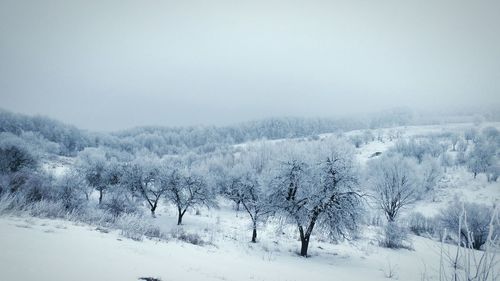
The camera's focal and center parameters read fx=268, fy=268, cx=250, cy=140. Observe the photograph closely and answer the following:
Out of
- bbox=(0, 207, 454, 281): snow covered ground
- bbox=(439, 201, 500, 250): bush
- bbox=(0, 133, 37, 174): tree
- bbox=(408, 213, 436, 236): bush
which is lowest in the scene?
bbox=(408, 213, 436, 236): bush

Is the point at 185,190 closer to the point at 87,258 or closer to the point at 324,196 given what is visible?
the point at 324,196

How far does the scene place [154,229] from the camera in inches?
620

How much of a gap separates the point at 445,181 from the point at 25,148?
102m

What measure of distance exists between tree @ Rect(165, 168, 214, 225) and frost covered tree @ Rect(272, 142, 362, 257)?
21253 mm

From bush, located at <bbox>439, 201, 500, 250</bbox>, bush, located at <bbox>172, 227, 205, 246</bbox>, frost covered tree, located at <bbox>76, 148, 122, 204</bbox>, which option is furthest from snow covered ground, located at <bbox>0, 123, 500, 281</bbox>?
frost covered tree, located at <bbox>76, 148, 122, 204</bbox>

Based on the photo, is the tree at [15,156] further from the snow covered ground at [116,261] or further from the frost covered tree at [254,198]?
the snow covered ground at [116,261]

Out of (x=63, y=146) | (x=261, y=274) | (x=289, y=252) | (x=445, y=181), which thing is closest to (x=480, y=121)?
(x=445, y=181)

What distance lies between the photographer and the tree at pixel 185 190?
42.0 meters

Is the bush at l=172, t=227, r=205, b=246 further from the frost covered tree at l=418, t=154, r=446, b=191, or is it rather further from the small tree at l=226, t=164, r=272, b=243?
the frost covered tree at l=418, t=154, r=446, b=191

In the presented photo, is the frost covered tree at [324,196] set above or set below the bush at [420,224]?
above

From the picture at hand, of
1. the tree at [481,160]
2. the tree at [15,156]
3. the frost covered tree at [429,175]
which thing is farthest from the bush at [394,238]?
the tree at [481,160]

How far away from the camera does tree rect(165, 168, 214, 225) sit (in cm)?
4203

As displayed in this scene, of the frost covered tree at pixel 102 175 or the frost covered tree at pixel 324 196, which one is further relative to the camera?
the frost covered tree at pixel 102 175

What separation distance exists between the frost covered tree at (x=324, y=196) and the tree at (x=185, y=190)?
21253 mm
